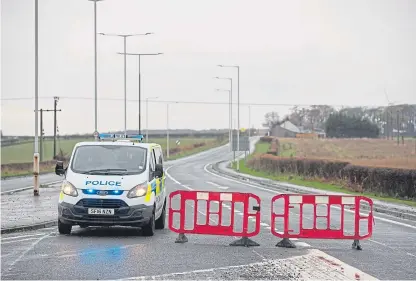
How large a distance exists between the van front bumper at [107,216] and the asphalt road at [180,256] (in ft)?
1.04

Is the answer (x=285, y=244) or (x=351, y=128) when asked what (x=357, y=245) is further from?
(x=351, y=128)

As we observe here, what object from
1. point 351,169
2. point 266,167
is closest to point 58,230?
point 351,169

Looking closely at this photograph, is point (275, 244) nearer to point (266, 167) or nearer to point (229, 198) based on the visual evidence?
point (229, 198)

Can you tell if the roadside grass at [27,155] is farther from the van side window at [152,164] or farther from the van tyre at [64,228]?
the van tyre at [64,228]

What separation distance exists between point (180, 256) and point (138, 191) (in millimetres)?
3384

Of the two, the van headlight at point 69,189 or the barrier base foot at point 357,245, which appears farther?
the van headlight at point 69,189

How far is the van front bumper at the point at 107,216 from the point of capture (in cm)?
1547

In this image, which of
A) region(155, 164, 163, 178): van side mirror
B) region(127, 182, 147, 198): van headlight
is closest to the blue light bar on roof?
region(155, 164, 163, 178): van side mirror

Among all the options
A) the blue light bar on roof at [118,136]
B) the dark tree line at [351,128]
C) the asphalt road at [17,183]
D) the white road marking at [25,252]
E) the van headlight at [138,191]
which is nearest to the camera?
the white road marking at [25,252]

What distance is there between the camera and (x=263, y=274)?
35.0 ft

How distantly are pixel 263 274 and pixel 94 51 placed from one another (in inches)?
1395

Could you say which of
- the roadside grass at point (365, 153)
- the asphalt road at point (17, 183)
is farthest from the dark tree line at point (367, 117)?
the asphalt road at point (17, 183)

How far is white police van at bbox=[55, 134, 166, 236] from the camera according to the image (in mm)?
15477

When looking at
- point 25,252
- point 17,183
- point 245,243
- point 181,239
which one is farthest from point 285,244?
point 17,183
